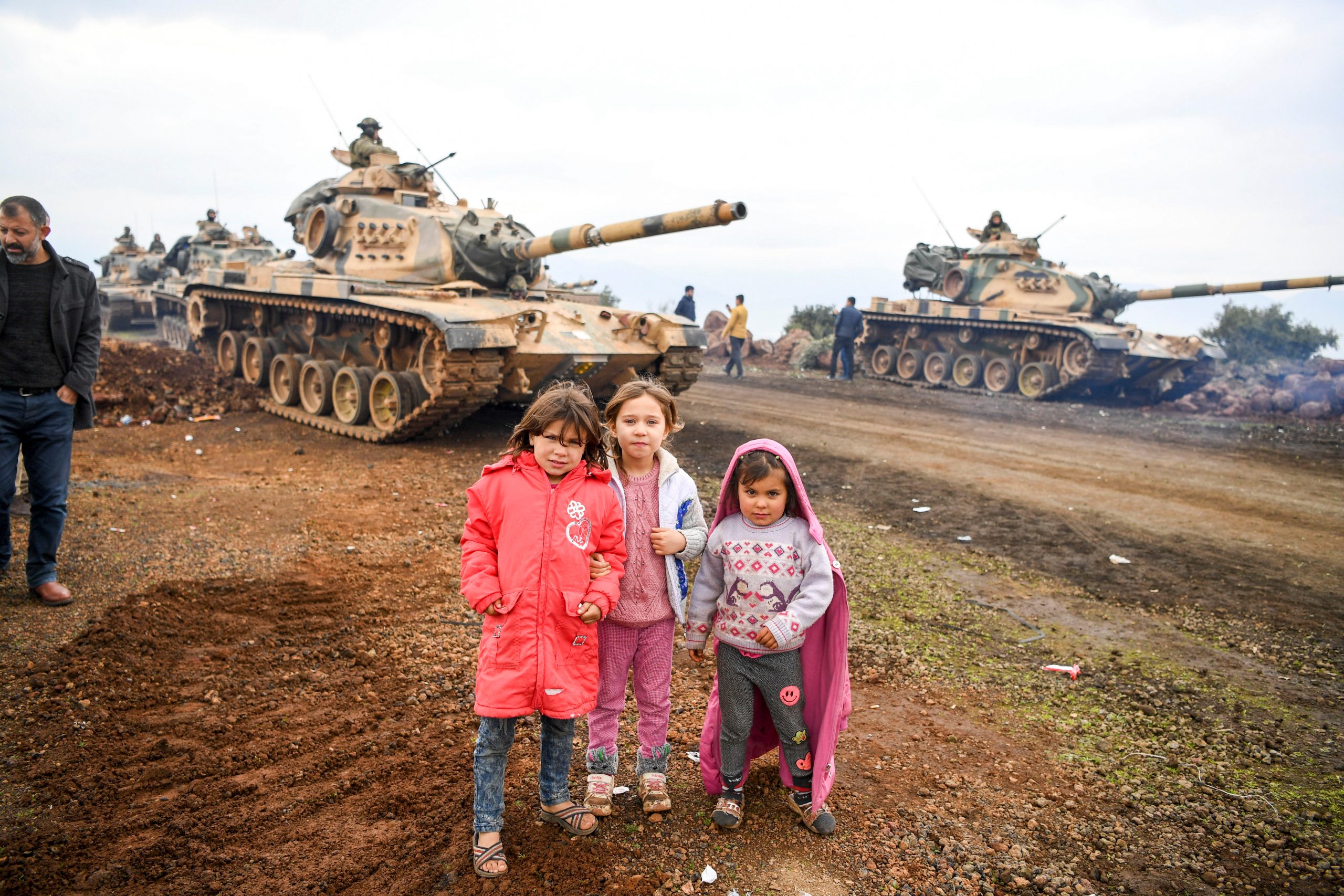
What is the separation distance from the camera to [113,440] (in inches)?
377

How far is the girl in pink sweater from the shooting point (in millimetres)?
3029

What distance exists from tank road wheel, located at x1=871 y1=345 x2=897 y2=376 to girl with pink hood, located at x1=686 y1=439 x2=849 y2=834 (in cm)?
1919

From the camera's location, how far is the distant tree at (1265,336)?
24.2 meters

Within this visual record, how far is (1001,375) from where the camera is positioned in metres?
19.4

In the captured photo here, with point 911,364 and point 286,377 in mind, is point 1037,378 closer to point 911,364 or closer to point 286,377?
point 911,364


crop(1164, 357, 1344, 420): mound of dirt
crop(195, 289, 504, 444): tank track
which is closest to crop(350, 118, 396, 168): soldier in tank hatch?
crop(195, 289, 504, 444): tank track

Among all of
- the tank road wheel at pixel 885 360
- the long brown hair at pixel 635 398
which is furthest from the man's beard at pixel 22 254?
the tank road wheel at pixel 885 360

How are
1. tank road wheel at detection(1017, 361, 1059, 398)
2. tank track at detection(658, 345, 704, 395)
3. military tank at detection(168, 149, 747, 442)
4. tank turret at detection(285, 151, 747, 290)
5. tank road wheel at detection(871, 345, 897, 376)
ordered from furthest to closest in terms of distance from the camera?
tank road wheel at detection(871, 345, 897, 376)
tank road wheel at detection(1017, 361, 1059, 398)
tank track at detection(658, 345, 704, 395)
tank turret at detection(285, 151, 747, 290)
military tank at detection(168, 149, 747, 442)

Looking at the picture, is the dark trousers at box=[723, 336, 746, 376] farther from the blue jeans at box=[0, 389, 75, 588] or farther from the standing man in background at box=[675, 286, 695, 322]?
the blue jeans at box=[0, 389, 75, 588]

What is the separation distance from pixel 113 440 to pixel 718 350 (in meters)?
18.3

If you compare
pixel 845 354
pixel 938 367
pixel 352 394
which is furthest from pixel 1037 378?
pixel 352 394

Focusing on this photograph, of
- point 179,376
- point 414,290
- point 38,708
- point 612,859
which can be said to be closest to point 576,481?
point 612,859

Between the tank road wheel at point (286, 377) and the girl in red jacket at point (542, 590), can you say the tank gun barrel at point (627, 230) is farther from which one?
the girl in red jacket at point (542, 590)

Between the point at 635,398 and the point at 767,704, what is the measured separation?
116cm
